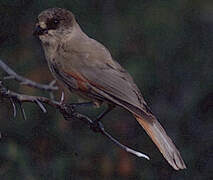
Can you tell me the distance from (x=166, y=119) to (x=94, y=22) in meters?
1.15

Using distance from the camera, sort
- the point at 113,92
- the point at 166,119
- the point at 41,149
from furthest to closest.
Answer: the point at 166,119, the point at 41,149, the point at 113,92

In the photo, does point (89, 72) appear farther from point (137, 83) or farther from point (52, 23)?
point (137, 83)

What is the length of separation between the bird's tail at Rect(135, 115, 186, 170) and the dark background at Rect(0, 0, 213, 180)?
135 centimetres

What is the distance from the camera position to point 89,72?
4.90 metres

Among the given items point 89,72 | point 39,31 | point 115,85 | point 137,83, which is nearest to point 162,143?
point 115,85

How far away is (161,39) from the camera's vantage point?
6699 millimetres

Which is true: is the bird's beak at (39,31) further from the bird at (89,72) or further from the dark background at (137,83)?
the dark background at (137,83)

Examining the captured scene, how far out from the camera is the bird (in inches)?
181

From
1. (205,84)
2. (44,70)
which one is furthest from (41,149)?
(205,84)

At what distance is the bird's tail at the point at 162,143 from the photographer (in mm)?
4484

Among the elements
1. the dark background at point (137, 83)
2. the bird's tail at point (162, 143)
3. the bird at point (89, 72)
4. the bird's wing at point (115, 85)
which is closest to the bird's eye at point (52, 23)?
the bird at point (89, 72)

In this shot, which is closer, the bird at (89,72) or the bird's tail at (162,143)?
the bird's tail at (162,143)

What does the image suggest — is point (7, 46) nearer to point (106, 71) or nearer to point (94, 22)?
point (94, 22)

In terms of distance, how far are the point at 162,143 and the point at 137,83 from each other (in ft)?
6.20
